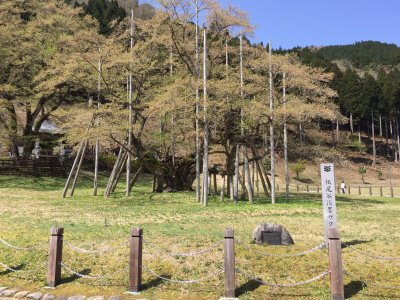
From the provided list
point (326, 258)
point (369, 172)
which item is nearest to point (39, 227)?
point (326, 258)

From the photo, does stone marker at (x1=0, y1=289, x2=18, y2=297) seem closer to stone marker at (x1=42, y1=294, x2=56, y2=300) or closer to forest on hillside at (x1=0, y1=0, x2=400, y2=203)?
stone marker at (x1=42, y1=294, x2=56, y2=300)

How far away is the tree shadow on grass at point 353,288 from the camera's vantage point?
20.9ft

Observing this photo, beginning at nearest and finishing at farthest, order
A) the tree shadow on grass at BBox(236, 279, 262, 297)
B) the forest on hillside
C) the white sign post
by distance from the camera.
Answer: the tree shadow on grass at BBox(236, 279, 262, 297) < the white sign post < the forest on hillside

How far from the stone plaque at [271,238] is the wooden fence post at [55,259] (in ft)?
14.1

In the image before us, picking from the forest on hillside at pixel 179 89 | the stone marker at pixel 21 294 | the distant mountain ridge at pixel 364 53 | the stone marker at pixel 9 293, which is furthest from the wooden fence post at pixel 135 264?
the distant mountain ridge at pixel 364 53

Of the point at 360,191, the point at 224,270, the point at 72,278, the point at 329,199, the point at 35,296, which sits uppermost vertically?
the point at 360,191

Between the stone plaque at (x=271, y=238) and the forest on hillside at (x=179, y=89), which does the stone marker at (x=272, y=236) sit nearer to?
the stone plaque at (x=271, y=238)

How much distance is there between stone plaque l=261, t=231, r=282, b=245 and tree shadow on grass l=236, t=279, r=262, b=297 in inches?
68.2

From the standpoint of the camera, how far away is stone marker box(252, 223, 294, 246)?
8.49m

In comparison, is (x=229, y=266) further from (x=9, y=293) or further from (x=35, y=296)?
(x=9, y=293)

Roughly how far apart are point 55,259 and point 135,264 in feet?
5.31

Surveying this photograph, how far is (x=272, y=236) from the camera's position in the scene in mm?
8523

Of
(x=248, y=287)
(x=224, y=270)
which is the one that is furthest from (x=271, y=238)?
(x=224, y=270)

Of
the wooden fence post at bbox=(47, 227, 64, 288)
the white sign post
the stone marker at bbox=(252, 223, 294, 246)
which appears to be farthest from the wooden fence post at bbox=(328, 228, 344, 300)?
the wooden fence post at bbox=(47, 227, 64, 288)
